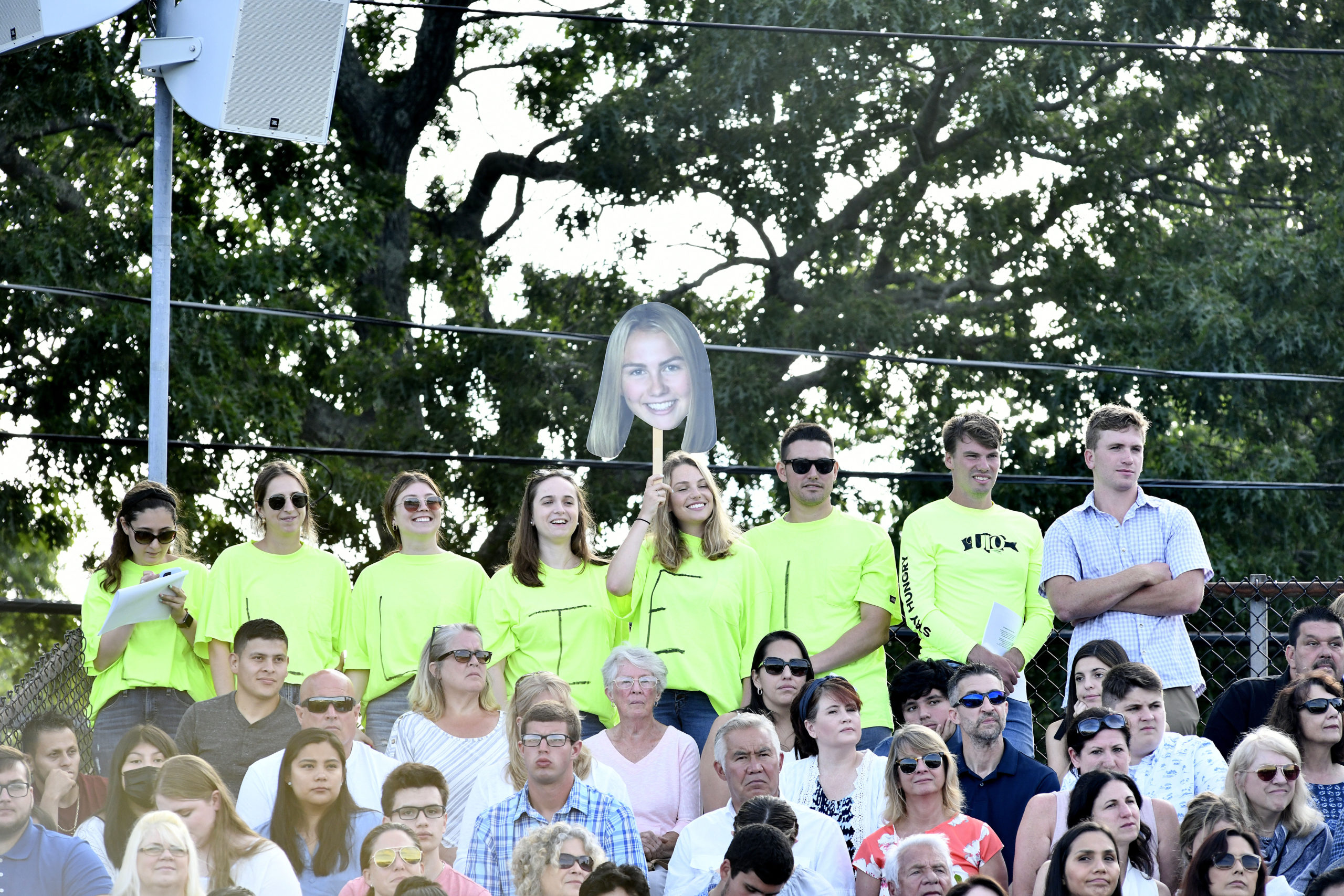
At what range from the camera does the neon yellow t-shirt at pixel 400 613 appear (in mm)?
6082

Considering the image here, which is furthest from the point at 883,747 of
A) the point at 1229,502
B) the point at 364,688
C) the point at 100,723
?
the point at 1229,502

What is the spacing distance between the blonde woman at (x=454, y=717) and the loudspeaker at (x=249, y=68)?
198 cm

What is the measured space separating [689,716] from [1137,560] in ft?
5.29

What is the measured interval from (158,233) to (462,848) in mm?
2632

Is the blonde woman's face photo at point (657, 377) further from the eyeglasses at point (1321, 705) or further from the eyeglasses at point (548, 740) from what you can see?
the eyeglasses at point (1321, 705)

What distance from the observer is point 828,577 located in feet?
20.1

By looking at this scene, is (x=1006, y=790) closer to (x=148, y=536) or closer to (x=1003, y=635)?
(x=1003, y=635)

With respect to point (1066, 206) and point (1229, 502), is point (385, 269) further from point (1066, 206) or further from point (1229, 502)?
point (1229, 502)

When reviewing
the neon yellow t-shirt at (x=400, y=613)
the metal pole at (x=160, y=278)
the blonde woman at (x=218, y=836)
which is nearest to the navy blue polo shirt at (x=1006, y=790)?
the neon yellow t-shirt at (x=400, y=613)

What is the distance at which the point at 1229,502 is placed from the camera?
12.1 metres

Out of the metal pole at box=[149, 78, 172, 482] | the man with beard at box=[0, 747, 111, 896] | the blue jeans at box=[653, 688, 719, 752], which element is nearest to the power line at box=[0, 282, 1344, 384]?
the metal pole at box=[149, 78, 172, 482]

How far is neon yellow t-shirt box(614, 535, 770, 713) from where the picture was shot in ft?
19.5

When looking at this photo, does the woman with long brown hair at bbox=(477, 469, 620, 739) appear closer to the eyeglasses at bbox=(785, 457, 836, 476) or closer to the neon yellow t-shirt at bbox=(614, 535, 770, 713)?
the neon yellow t-shirt at bbox=(614, 535, 770, 713)

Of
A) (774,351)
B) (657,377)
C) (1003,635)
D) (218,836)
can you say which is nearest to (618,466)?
(774,351)
